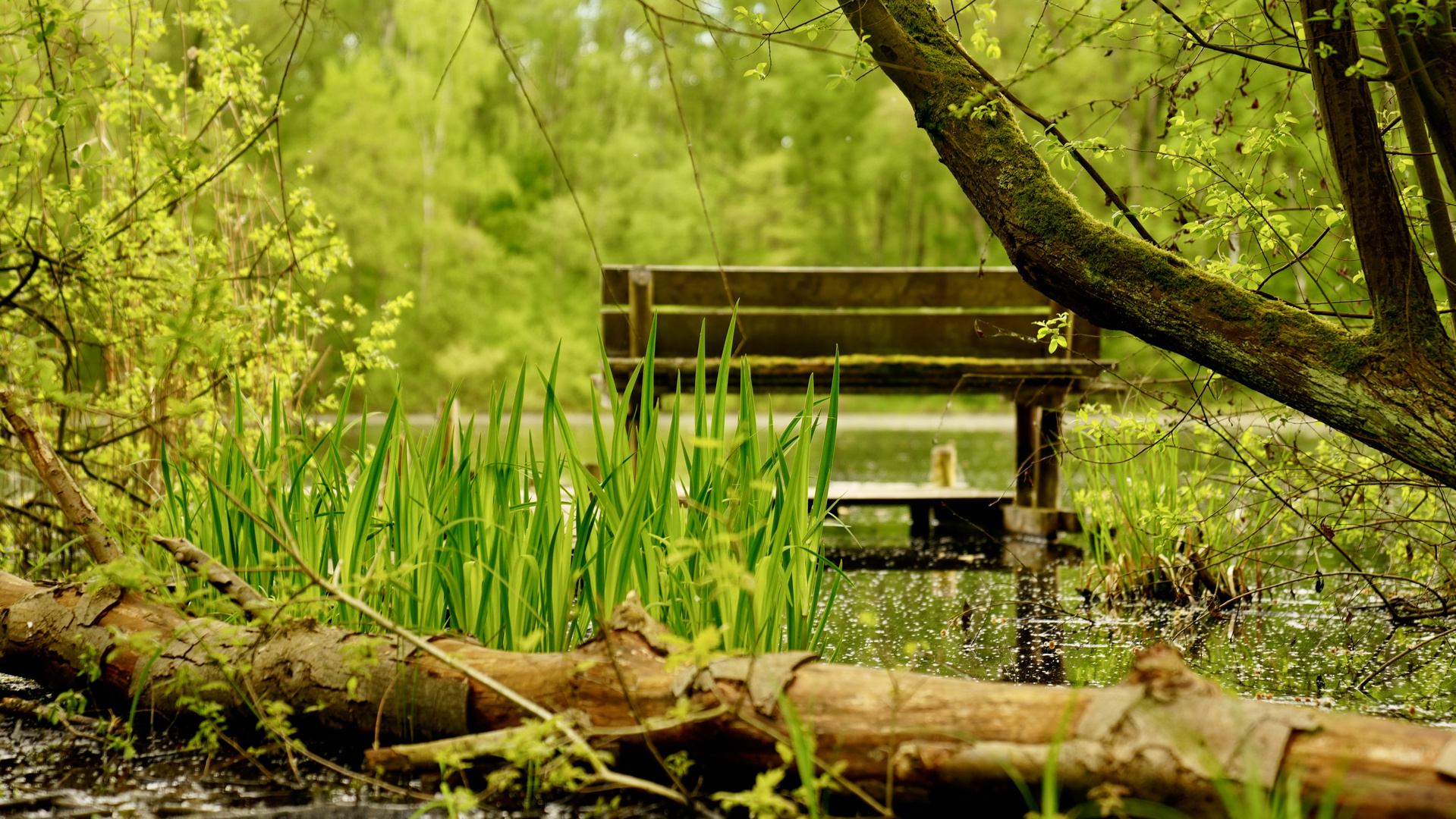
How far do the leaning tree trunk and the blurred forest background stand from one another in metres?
23.2

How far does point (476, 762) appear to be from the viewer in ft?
7.52

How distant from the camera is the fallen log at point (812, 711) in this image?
1640mm

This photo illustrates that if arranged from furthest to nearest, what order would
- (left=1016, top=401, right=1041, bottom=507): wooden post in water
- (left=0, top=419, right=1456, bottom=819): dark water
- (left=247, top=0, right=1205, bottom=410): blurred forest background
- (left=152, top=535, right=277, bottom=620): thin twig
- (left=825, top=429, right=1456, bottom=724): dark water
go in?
(left=247, top=0, right=1205, bottom=410): blurred forest background < (left=1016, top=401, right=1041, bottom=507): wooden post in water < (left=825, top=429, right=1456, bottom=724): dark water < (left=152, top=535, right=277, bottom=620): thin twig < (left=0, top=419, right=1456, bottom=819): dark water

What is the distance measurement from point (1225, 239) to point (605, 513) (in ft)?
6.74

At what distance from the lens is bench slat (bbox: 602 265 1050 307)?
20.7ft

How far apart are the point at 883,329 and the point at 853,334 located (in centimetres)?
20

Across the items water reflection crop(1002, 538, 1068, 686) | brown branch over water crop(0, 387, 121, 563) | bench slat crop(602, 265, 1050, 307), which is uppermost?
bench slat crop(602, 265, 1050, 307)

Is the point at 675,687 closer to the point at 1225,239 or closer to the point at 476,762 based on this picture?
the point at 476,762

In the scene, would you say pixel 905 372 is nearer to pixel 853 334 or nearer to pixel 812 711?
pixel 853 334

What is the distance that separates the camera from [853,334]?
6367 millimetres

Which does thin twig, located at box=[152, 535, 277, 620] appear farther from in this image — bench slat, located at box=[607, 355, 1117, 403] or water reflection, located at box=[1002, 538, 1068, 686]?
bench slat, located at box=[607, 355, 1117, 403]

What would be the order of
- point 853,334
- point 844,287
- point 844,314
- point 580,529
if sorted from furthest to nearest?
point 844,287 < point 853,334 < point 844,314 < point 580,529

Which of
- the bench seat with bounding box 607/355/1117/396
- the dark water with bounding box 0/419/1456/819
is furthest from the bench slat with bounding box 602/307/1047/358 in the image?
the dark water with bounding box 0/419/1456/819

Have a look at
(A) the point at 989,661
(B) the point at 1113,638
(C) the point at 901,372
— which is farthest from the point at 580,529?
(C) the point at 901,372
